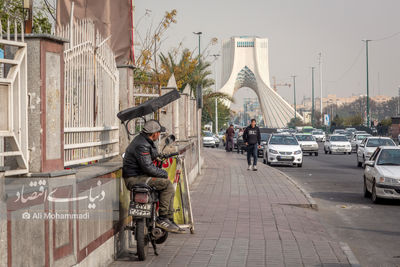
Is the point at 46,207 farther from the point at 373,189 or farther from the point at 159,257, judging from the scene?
the point at 373,189

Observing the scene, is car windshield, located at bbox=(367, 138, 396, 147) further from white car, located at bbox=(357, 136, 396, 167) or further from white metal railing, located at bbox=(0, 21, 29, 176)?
white metal railing, located at bbox=(0, 21, 29, 176)

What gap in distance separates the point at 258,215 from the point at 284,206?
1661 millimetres

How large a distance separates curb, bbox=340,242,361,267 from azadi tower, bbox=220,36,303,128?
150 metres

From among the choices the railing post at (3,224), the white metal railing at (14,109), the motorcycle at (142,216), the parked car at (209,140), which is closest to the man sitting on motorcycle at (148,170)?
the motorcycle at (142,216)

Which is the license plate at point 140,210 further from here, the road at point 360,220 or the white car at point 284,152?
the white car at point 284,152

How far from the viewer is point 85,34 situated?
7.82 metres

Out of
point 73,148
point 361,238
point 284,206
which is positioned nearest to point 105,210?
point 73,148

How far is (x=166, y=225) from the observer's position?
8.27 meters

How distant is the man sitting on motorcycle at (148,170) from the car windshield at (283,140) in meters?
22.8

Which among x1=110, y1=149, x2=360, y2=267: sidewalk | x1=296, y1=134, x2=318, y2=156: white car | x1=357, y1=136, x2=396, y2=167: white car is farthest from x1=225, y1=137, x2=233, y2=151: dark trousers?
x1=110, y1=149, x2=360, y2=267: sidewalk

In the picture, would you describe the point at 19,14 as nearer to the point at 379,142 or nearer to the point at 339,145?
the point at 379,142

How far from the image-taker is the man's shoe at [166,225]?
8.24m

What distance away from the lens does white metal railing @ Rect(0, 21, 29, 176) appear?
548 cm

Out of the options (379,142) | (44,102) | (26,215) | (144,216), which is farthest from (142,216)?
(379,142)
